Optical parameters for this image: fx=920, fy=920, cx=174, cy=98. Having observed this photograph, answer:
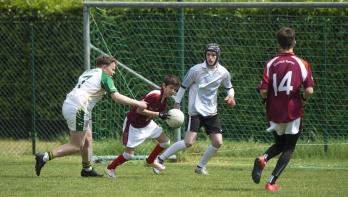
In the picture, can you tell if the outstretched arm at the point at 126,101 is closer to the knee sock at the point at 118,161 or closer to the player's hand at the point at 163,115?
the player's hand at the point at 163,115

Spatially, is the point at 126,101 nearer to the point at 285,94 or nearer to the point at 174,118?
the point at 174,118

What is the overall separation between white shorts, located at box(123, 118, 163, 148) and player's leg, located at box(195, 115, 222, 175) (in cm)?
68

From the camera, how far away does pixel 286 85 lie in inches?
392

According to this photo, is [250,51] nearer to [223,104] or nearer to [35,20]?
[223,104]

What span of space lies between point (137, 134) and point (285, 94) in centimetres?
278

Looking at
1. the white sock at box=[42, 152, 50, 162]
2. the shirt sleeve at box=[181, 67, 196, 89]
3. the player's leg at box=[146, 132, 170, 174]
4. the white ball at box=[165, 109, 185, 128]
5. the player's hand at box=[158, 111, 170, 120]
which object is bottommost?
the player's leg at box=[146, 132, 170, 174]

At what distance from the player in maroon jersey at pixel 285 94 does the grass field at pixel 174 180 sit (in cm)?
41

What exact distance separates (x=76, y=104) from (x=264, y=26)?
446 centimetres

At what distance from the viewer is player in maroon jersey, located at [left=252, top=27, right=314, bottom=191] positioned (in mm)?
9922

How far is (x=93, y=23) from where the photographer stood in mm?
14438

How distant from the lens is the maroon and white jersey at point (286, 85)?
994cm

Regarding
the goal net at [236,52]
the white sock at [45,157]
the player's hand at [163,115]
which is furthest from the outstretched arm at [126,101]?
the goal net at [236,52]

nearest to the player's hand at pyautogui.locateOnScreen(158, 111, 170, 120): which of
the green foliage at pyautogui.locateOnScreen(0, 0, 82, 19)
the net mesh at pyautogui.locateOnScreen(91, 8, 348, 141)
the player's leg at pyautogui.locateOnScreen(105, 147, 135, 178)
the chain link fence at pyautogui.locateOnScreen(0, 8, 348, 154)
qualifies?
the player's leg at pyautogui.locateOnScreen(105, 147, 135, 178)

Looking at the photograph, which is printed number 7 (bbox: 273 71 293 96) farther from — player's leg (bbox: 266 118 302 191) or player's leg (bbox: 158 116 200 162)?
player's leg (bbox: 158 116 200 162)
